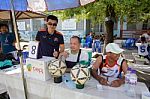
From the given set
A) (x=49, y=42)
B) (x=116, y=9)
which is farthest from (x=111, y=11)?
(x=49, y=42)

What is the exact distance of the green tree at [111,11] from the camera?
16.7 ft

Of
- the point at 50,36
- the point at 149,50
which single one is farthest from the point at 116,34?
the point at 50,36

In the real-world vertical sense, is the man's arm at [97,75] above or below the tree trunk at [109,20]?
below

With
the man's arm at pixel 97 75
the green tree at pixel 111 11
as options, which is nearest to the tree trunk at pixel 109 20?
the green tree at pixel 111 11

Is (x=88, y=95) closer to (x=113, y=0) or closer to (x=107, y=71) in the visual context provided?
(x=107, y=71)

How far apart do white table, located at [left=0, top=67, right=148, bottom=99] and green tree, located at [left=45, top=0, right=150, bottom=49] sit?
11.4ft

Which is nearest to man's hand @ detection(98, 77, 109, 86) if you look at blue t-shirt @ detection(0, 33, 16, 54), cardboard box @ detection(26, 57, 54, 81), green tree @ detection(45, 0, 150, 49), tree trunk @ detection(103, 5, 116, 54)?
cardboard box @ detection(26, 57, 54, 81)

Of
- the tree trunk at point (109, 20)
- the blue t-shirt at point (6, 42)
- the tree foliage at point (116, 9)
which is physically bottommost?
the blue t-shirt at point (6, 42)

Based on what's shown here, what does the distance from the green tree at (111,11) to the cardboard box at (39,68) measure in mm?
3393

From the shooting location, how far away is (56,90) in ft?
6.18

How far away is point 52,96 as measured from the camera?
75.8 inches

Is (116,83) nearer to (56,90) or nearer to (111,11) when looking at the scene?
(56,90)

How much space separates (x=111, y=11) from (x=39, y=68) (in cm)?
440

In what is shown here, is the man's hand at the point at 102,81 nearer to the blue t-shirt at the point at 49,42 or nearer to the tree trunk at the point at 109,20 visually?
the blue t-shirt at the point at 49,42
